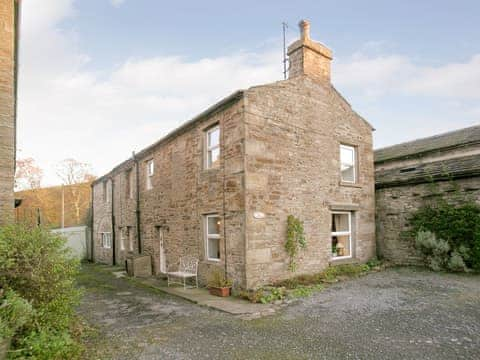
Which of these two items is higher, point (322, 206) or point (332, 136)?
point (332, 136)

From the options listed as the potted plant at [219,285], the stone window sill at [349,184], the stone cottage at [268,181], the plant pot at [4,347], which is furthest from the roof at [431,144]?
the plant pot at [4,347]

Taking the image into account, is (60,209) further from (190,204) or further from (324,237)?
(324,237)

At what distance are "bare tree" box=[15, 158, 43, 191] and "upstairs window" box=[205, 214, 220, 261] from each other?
1058 inches

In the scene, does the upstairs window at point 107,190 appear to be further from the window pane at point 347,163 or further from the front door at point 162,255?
the window pane at point 347,163

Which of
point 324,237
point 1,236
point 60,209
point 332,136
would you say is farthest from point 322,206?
point 60,209

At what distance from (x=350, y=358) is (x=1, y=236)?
5.44m

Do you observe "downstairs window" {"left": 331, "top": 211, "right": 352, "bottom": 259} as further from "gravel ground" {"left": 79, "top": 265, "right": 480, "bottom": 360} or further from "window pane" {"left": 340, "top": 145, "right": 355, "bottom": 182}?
"gravel ground" {"left": 79, "top": 265, "right": 480, "bottom": 360}

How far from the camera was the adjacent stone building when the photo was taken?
598 centimetres

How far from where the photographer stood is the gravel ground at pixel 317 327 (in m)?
4.62

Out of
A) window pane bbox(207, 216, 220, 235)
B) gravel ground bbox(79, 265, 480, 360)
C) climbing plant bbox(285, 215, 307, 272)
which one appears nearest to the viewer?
gravel ground bbox(79, 265, 480, 360)

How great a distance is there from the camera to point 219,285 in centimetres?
873

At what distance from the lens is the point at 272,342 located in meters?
5.02

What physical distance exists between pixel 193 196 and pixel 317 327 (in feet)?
21.1

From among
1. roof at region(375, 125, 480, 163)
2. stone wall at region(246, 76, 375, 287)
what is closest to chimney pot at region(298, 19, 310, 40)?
stone wall at region(246, 76, 375, 287)
